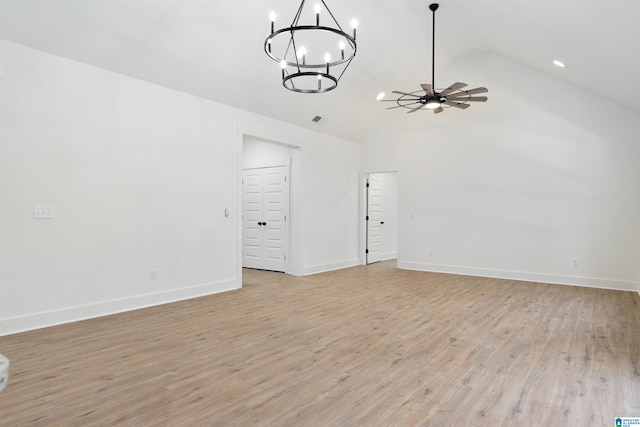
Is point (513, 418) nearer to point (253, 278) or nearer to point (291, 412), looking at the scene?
point (291, 412)

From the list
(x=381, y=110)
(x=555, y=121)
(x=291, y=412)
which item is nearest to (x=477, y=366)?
(x=291, y=412)

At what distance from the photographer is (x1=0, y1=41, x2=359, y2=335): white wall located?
3676mm

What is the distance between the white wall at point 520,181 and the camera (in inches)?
235

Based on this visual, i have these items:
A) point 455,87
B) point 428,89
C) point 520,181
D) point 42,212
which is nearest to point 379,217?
point 520,181

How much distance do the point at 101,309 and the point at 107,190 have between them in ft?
4.61

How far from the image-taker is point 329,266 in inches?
303

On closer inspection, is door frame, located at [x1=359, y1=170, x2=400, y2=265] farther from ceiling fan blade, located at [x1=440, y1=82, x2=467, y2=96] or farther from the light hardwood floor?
ceiling fan blade, located at [x1=440, y1=82, x2=467, y2=96]

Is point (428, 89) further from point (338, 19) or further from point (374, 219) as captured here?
point (374, 219)

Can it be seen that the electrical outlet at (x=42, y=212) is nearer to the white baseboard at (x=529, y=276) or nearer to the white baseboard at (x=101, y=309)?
the white baseboard at (x=101, y=309)

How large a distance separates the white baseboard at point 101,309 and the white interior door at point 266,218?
1838mm

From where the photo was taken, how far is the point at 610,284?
19.7 feet

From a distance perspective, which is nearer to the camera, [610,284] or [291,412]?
[291,412]

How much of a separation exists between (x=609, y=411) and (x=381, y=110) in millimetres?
6449

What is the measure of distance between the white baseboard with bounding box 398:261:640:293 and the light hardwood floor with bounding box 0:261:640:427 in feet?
3.25
